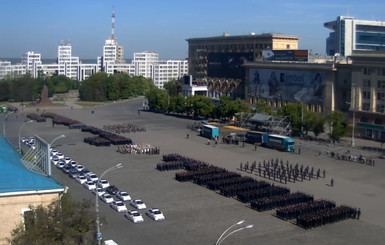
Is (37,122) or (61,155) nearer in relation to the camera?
(61,155)

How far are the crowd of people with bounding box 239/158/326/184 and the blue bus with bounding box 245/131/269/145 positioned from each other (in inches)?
394

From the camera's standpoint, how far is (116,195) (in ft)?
97.3

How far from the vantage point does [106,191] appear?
1217 inches

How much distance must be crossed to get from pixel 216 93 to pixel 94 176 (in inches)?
2504

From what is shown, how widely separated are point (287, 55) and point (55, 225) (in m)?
61.5

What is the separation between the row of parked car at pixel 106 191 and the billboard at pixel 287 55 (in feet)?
134

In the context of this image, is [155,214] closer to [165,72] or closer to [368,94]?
[368,94]

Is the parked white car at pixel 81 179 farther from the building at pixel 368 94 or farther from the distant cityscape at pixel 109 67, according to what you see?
the distant cityscape at pixel 109 67

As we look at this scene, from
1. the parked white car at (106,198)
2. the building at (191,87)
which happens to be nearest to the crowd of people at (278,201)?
the parked white car at (106,198)

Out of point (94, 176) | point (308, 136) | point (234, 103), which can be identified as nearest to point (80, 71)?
point (234, 103)

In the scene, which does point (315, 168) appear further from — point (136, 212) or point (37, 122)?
point (37, 122)

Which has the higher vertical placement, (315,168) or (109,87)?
(109,87)

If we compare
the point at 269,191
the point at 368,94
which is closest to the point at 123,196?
the point at 269,191

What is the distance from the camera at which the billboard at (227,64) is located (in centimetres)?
8662
